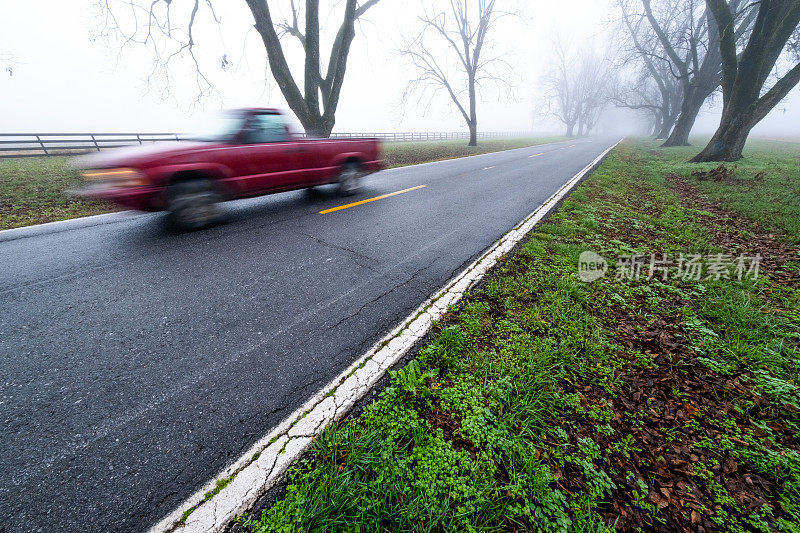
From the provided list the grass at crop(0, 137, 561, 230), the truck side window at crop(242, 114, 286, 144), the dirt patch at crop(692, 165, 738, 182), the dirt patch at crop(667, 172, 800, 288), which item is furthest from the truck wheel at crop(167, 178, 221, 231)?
the dirt patch at crop(692, 165, 738, 182)

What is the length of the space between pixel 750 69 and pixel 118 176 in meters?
17.9

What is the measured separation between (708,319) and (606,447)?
7.35 ft

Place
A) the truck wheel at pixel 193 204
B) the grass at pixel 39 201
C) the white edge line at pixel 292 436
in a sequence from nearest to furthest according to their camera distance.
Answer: the white edge line at pixel 292 436
the truck wheel at pixel 193 204
the grass at pixel 39 201

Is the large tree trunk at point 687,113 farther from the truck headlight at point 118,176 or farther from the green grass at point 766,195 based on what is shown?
the truck headlight at point 118,176

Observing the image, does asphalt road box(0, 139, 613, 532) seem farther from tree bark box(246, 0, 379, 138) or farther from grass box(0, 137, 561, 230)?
tree bark box(246, 0, 379, 138)

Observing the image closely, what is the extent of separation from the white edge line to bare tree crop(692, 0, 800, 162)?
14.6 meters

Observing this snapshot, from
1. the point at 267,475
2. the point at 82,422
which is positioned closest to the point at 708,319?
the point at 267,475

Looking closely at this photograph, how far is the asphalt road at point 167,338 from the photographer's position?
1533mm

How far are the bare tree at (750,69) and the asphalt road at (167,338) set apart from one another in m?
13.1

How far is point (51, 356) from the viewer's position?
2.23 metres

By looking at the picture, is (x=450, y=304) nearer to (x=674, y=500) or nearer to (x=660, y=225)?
(x=674, y=500)

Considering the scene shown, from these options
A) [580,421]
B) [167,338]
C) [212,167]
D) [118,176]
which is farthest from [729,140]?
[118,176]

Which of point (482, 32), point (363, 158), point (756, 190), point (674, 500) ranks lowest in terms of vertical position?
point (674, 500)

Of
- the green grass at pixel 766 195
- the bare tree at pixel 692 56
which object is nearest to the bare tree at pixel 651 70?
the bare tree at pixel 692 56
